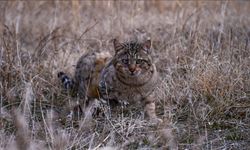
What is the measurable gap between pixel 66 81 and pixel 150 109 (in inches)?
46.0

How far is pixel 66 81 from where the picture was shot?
554 centimetres

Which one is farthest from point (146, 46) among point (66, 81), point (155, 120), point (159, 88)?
point (66, 81)

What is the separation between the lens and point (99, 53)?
5566 millimetres

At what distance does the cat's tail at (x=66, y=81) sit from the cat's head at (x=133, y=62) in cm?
89

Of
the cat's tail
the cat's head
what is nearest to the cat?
the cat's head

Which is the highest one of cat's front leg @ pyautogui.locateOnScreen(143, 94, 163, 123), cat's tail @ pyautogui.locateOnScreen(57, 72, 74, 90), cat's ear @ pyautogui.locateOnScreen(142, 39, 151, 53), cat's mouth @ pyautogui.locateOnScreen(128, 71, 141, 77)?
cat's ear @ pyautogui.locateOnScreen(142, 39, 151, 53)

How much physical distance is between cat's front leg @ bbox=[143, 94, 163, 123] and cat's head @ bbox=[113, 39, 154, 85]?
0.19 metres

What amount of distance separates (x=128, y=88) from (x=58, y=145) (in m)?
1.59

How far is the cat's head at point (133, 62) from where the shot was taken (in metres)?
4.63

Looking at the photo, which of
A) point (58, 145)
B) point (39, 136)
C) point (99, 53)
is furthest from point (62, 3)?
point (58, 145)

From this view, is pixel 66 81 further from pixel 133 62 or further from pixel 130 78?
pixel 133 62

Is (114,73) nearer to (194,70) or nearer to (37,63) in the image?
(194,70)

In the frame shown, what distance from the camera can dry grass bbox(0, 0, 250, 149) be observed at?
4.04m

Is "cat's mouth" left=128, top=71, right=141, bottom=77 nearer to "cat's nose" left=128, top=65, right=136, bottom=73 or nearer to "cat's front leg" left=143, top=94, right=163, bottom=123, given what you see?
"cat's nose" left=128, top=65, right=136, bottom=73
